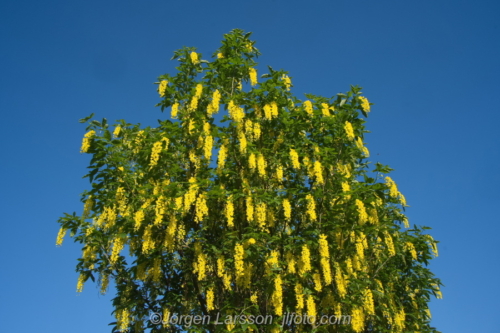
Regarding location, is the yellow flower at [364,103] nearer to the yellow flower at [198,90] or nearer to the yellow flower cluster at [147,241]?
the yellow flower at [198,90]

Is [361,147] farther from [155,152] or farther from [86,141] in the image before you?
[86,141]

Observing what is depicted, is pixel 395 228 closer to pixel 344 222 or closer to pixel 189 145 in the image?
pixel 344 222

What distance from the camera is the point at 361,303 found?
7.20 metres

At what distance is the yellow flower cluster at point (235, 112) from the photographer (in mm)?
8141

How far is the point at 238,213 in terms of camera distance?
7.98 m

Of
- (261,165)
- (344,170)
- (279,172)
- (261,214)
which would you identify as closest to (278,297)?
(261,214)

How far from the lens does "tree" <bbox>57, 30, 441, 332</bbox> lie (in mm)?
7164

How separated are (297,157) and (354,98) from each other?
6.34ft

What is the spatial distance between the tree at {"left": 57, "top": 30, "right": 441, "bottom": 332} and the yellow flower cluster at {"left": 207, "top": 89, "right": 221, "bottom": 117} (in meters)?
0.03

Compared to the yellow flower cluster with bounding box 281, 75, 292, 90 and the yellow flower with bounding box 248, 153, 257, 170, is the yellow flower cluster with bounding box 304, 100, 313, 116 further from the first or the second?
the yellow flower with bounding box 248, 153, 257, 170

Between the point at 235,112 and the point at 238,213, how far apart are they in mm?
2177

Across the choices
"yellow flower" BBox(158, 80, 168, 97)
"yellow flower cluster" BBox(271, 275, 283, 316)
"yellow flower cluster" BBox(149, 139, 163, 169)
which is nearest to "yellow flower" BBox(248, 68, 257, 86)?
"yellow flower" BBox(158, 80, 168, 97)

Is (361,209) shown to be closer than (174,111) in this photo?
Yes

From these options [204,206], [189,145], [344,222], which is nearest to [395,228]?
[344,222]
